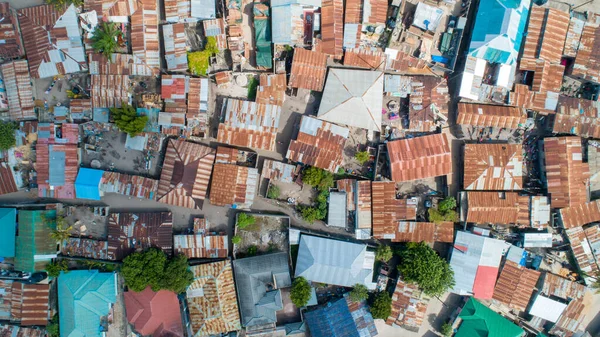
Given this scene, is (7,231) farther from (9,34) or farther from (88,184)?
(9,34)

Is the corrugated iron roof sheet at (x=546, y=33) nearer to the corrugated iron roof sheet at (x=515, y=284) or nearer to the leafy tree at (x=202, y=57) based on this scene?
the corrugated iron roof sheet at (x=515, y=284)

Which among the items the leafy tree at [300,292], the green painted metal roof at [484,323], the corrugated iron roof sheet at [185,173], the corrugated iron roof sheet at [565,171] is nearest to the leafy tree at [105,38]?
the corrugated iron roof sheet at [185,173]

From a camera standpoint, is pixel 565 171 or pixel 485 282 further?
pixel 485 282

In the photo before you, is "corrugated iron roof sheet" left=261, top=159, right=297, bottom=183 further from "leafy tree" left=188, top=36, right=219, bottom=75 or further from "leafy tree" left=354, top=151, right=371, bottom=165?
"leafy tree" left=188, top=36, right=219, bottom=75

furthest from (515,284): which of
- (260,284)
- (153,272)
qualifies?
(153,272)

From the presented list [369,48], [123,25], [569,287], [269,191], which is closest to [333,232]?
[269,191]

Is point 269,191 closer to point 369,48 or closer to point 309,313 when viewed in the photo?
point 309,313
